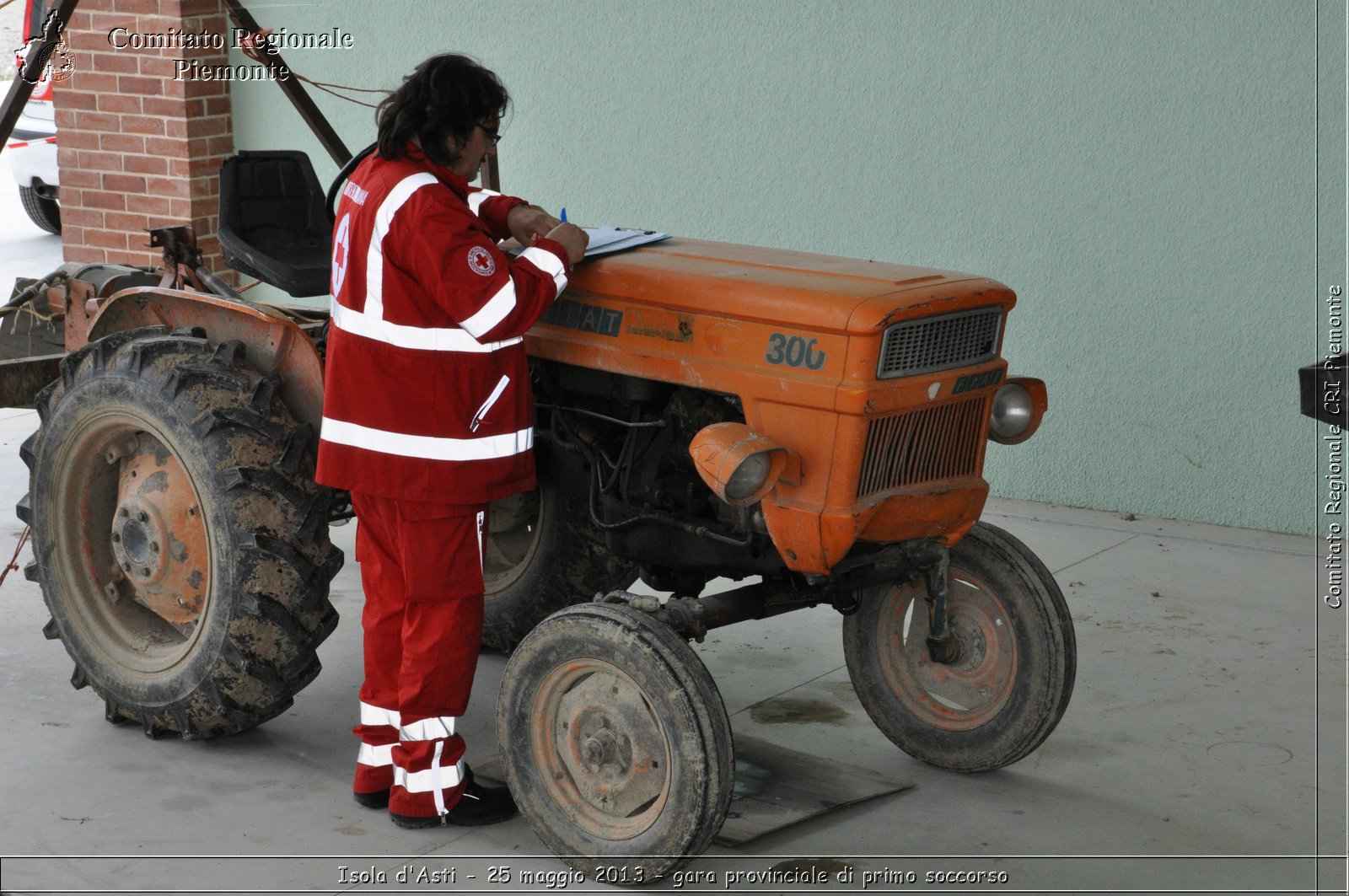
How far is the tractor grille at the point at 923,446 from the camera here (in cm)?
346

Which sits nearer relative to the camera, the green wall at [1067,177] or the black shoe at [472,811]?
the black shoe at [472,811]

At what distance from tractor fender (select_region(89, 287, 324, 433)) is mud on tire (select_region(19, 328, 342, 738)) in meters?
0.09

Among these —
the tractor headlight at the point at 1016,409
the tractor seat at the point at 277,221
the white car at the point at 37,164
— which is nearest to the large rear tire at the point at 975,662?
the tractor headlight at the point at 1016,409

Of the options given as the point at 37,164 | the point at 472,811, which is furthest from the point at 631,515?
the point at 37,164

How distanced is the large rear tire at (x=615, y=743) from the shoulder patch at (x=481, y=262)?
79 cm

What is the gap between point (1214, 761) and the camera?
13.7 ft

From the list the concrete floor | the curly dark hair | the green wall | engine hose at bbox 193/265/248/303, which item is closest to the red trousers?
the concrete floor

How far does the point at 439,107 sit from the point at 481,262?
1.32 feet

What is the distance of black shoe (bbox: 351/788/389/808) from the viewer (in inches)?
152

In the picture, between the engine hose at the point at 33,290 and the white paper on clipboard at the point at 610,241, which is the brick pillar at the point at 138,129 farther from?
the white paper on clipboard at the point at 610,241

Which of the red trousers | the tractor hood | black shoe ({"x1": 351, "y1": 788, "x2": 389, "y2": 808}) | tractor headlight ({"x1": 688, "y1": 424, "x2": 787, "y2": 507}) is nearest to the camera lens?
tractor headlight ({"x1": 688, "y1": 424, "x2": 787, "y2": 507})

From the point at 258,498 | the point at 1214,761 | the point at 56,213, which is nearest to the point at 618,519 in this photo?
the point at 258,498

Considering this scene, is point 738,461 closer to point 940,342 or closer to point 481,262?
point 940,342

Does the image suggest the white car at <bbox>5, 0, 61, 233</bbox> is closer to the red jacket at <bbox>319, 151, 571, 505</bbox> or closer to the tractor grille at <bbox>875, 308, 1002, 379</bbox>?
the red jacket at <bbox>319, 151, 571, 505</bbox>
